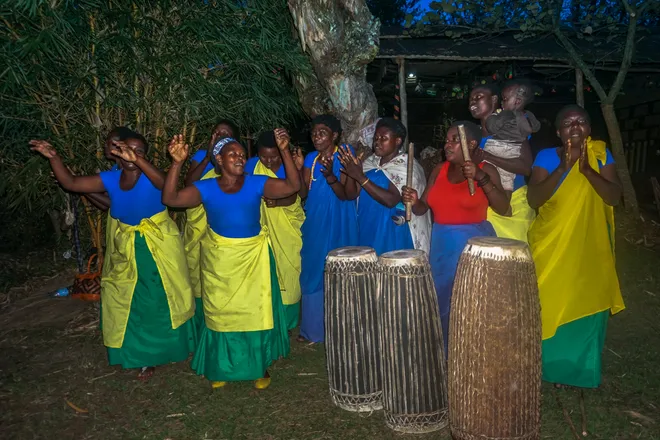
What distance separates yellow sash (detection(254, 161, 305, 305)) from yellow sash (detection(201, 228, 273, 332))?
85cm

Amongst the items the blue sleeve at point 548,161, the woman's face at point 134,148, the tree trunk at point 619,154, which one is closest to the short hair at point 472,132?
the blue sleeve at point 548,161

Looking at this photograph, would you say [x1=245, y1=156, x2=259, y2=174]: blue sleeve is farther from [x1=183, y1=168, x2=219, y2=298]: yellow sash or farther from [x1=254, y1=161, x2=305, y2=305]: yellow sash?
[x1=183, y1=168, x2=219, y2=298]: yellow sash

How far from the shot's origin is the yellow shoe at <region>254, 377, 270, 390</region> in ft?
11.9

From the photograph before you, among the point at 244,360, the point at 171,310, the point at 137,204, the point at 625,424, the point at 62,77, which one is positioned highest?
the point at 62,77

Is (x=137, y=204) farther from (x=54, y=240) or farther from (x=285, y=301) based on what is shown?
(x=54, y=240)

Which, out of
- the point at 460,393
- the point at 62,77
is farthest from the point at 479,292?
the point at 62,77

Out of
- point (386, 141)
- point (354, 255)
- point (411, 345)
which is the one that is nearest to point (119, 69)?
point (386, 141)

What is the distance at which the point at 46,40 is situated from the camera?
13.5 feet

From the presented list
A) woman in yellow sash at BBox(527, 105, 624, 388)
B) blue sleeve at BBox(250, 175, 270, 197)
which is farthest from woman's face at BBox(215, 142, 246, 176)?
woman in yellow sash at BBox(527, 105, 624, 388)

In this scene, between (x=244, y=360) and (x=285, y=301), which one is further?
(x=285, y=301)

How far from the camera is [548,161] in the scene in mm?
3338

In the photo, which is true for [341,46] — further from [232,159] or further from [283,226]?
[232,159]

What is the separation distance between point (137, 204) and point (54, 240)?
6.11 metres

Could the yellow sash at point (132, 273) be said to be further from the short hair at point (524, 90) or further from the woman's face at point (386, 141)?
the short hair at point (524, 90)
